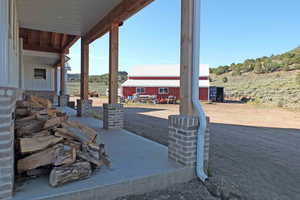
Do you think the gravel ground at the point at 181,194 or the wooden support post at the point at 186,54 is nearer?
the gravel ground at the point at 181,194

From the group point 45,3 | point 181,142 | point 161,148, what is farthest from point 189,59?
point 45,3

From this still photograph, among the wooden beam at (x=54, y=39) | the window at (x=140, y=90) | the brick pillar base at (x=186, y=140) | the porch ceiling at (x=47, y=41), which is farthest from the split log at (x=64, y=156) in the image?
the window at (x=140, y=90)

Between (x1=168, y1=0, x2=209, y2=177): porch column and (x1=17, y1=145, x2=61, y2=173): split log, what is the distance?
1669mm

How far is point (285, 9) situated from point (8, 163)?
3872cm

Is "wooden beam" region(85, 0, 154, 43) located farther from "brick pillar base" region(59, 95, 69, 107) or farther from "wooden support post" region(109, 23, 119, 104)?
"brick pillar base" region(59, 95, 69, 107)

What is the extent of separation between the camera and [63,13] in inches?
196

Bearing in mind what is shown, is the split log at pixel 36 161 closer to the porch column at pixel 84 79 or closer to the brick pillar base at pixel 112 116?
the brick pillar base at pixel 112 116

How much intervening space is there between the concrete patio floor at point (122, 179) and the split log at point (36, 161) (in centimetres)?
17

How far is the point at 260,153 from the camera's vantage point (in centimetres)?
407

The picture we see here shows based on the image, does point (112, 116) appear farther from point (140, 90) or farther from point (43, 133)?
point (140, 90)

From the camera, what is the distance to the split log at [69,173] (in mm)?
2031

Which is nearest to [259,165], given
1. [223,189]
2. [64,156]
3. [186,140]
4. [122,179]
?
[223,189]

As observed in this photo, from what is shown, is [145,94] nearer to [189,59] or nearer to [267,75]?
[189,59]

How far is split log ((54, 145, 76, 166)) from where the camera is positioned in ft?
6.98
